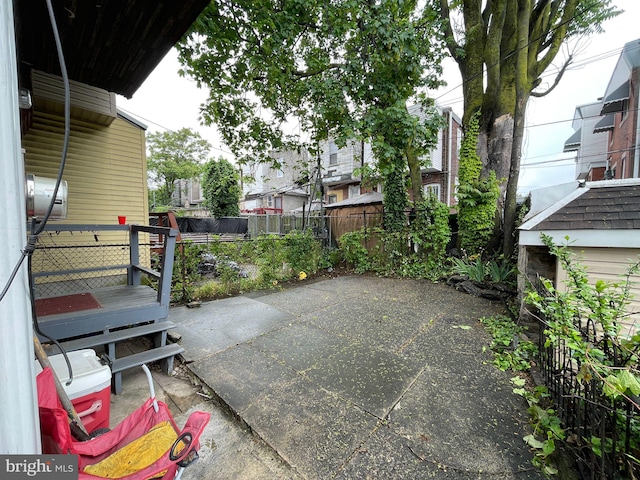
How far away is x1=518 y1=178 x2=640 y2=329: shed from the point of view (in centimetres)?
286

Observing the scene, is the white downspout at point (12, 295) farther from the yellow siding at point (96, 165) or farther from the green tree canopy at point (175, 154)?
the green tree canopy at point (175, 154)

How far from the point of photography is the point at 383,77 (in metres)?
5.09

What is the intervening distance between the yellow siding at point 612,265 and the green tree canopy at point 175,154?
867 inches

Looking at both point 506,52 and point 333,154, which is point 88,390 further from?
point 333,154

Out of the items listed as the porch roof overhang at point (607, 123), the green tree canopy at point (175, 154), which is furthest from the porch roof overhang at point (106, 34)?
the green tree canopy at point (175, 154)

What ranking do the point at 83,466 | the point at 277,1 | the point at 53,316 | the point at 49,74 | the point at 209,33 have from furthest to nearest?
the point at 277,1 → the point at 209,33 → the point at 49,74 → the point at 53,316 → the point at 83,466

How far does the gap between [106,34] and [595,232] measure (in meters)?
5.52

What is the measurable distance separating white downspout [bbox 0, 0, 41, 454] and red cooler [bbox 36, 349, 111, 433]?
879 millimetres

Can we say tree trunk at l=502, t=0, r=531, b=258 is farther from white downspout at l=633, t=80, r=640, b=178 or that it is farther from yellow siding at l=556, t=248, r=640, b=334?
white downspout at l=633, t=80, r=640, b=178

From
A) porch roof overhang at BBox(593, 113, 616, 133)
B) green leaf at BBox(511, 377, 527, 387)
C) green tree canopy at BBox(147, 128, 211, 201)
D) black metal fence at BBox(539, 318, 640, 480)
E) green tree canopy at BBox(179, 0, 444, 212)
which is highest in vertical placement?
green tree canopy at BBox(147, 128, 211, 201)

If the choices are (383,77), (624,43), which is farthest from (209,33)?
(624,43)

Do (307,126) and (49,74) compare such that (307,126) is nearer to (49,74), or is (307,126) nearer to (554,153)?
(49,74)

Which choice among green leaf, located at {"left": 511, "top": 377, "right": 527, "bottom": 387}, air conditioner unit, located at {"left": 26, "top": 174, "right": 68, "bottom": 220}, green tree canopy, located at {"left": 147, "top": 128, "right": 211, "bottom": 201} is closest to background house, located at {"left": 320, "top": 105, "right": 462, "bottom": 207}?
green leaf, located at {"left": 511, "top": 377, "right": 527, "bottom": 387}

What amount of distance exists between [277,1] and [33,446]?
20.7 ft
